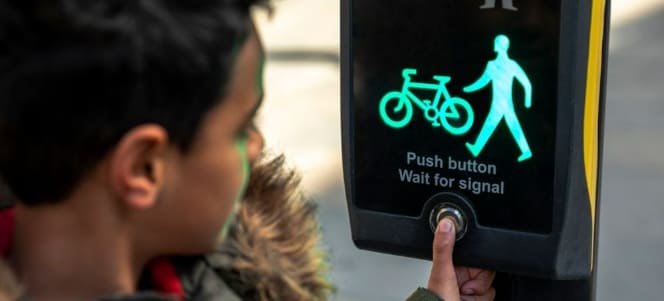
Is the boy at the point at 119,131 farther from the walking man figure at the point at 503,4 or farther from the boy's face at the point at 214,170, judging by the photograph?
the walking man figure at the point at 503,4

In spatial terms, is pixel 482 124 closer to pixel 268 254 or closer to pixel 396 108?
pixel 396 108

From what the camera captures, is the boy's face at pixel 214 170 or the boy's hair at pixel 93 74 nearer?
the boy's hair at pixel 93 74

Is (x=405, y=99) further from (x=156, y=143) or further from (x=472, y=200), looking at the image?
(x=156, y=143)

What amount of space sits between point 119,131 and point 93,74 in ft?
0.26

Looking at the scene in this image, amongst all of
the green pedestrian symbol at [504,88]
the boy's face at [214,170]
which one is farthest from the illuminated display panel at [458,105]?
the boy's face at [214,170]

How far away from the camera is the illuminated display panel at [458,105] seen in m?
1.85

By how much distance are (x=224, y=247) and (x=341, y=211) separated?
354 cm

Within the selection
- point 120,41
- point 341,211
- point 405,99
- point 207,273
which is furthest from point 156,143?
point 341,211

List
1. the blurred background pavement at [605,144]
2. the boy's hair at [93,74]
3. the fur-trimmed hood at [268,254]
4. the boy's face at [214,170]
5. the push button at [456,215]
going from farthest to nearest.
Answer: the blurred background pavement at [605,144]
the push button at [456,215]
the fur-trimmed hood at [268,254]
the boy's face at [214,170]
the boy's hair at [93,74]

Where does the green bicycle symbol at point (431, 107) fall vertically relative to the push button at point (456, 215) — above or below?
above

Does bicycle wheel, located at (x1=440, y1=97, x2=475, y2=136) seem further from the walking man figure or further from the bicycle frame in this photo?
the walking man figure

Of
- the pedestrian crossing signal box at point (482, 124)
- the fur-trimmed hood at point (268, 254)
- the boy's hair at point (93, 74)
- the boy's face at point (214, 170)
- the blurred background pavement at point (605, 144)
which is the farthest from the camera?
the blurred background pavement at point (605, 144)

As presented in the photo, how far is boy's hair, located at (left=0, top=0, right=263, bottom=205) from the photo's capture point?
1.34 m

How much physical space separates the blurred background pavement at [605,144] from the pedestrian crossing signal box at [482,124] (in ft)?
6.69
